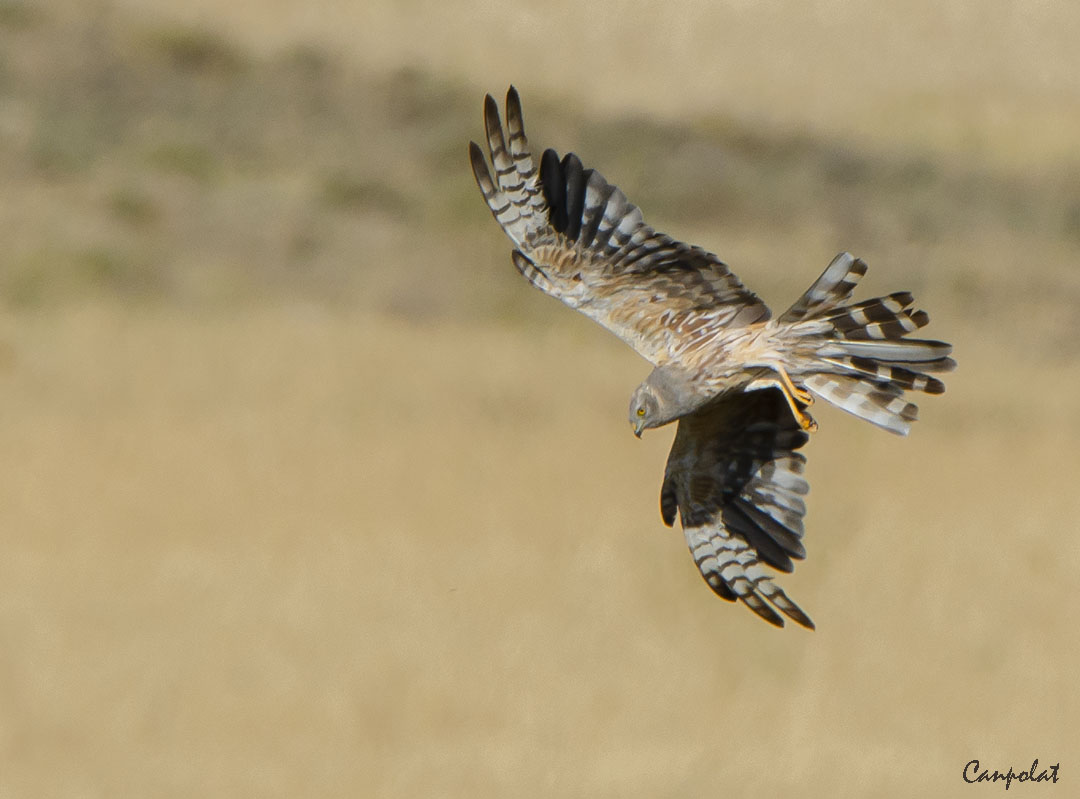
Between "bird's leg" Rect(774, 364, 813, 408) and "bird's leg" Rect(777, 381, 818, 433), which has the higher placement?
"bird's leg" Rect(774, 364, 813, 408)

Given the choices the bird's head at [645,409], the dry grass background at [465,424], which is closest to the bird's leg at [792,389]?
the bird's head at [645,409]

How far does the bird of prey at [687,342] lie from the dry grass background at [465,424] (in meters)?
2.42

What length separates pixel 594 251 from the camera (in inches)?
310

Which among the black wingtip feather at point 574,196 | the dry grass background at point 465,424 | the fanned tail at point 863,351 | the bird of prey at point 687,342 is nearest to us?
Answer: the fanned tail at point 863,351

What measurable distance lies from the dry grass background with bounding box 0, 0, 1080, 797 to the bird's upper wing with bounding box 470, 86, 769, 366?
3.10 m

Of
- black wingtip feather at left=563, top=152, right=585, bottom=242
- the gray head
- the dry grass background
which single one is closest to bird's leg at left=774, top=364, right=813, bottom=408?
the gray head

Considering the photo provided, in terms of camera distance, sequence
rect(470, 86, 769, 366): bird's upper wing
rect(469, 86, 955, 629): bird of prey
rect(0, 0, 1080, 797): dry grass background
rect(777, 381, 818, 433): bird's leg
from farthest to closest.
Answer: rect(0, 0, 1080, 797): dry grass background, rect(470, 86, 769, 366): bird's upper wing, rect(469, 86, 955, 629): bird of prey, rect(777, 381, 818, 433): bird's leg

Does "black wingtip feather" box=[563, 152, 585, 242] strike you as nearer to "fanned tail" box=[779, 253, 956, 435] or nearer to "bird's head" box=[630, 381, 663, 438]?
"bird's head" box=[630, 381, 663, 438]

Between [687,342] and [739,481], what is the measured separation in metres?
0.70

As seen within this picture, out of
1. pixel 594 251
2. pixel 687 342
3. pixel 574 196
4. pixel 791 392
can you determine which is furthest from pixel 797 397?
pixel 574 196

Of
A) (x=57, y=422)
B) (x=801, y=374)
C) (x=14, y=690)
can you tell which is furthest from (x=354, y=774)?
(x=57, y=422)

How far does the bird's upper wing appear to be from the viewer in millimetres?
7605

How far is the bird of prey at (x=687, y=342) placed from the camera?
722 centimetres

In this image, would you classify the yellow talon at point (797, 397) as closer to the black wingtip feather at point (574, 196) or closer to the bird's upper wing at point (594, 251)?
the bird's upper wing at point (594, 251)
